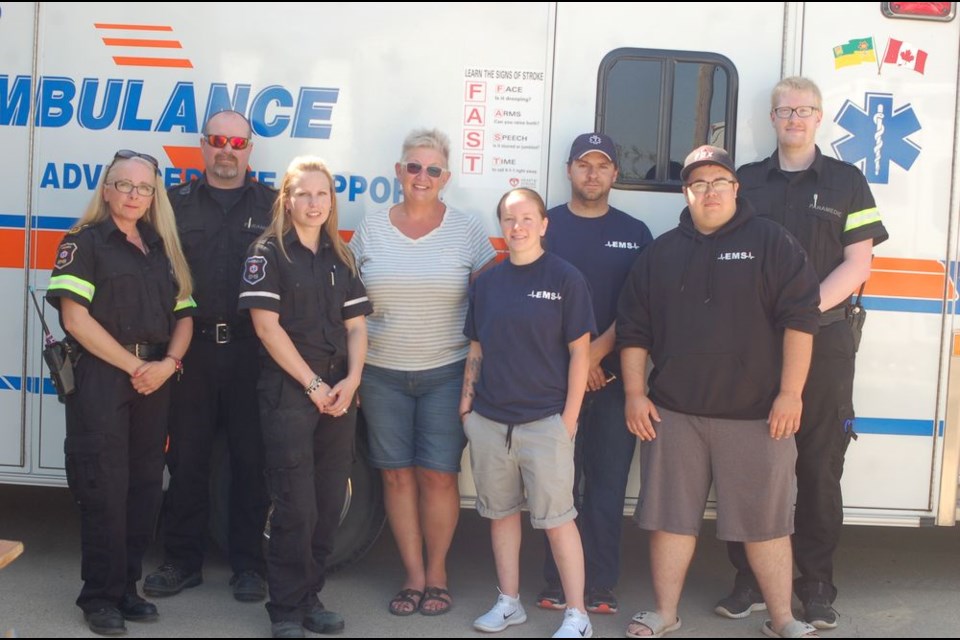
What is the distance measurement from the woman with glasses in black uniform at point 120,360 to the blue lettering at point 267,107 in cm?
64

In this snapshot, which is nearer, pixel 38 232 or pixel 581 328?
pixel 581 328

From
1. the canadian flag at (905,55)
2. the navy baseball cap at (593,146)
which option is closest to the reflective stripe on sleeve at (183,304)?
the navy baseball cap at (593,146)

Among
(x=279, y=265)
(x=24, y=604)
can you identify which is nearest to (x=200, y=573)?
(x=24, y=604)

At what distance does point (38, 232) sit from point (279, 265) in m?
1.45

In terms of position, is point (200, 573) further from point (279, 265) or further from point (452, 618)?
point (279, 265)

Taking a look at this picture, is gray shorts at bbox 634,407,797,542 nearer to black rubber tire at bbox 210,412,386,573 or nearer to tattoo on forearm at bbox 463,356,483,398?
tattoo on forearm at bbox 463,356,483,398

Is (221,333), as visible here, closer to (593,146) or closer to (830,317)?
(593,146)

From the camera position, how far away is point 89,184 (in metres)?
4.58

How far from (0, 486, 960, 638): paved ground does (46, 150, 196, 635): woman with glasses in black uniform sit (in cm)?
33

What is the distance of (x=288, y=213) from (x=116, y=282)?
0.73m

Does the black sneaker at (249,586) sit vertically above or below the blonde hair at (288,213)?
below

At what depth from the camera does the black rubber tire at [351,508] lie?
15.3 feet

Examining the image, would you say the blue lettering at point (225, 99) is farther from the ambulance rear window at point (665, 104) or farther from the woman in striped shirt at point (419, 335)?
the ambulance rear window at point (665, 104)

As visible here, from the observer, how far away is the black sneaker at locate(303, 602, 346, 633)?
403cm
